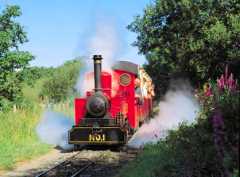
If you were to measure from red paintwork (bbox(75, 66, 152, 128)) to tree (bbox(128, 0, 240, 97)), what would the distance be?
43.0ft

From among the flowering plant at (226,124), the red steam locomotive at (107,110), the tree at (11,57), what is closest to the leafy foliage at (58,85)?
the tree at (11,57)

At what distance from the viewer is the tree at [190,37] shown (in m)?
32.9

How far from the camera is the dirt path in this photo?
1402 cm

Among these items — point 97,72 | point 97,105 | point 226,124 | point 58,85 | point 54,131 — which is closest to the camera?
point 226,124

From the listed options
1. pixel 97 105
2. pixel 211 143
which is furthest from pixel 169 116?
pixel 211 143

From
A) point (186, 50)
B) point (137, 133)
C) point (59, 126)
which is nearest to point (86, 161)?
point (137, 133)

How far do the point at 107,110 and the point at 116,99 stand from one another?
2.03ft

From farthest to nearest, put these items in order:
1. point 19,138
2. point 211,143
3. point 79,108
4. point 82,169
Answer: point 19,138
point 79,108
point 82,169
point 211,143

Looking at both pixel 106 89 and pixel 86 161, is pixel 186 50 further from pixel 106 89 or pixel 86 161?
pixel 86 161

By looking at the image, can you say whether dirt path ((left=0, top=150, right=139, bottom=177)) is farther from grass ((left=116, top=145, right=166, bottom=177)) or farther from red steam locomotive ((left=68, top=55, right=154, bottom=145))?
grass ((left=116, top=145, right=166, bottom=177))

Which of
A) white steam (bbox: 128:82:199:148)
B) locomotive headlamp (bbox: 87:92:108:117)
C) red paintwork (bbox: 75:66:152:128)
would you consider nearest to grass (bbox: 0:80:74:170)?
red paintwork (bbox: 75:66:152:128)

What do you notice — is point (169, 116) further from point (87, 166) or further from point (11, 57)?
point (87, 166)

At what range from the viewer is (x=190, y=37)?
36125mm

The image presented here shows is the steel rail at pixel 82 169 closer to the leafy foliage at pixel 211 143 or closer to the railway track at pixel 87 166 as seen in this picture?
the railway track at pixel 87 166
